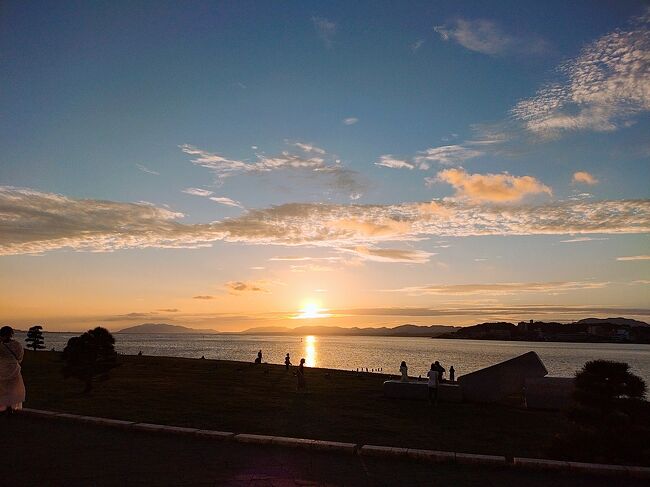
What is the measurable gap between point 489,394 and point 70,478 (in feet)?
58.3

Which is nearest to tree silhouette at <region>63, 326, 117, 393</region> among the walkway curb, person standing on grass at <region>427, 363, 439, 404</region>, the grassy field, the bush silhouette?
the grassy field

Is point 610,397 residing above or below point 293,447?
above

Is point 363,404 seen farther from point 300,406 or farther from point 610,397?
A: point 610,397

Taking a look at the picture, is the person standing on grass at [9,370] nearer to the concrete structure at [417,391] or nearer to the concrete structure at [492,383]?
the concrete structure at [417,391]

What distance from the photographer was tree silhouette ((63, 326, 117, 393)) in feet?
68.0

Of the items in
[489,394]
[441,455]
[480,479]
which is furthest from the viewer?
[489,394]

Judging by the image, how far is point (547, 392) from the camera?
20438 millimetres

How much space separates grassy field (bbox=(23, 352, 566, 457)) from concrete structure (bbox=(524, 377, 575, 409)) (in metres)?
1.10

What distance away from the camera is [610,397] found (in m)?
10.9

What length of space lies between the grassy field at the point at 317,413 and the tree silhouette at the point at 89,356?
76cm

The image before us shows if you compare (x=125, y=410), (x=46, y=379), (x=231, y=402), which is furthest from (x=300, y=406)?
(x=46, y=379)

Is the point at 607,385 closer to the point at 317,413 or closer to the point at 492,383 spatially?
the point at 317,413

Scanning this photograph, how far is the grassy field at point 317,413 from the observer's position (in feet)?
41.2

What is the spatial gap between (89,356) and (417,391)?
1355 cm
